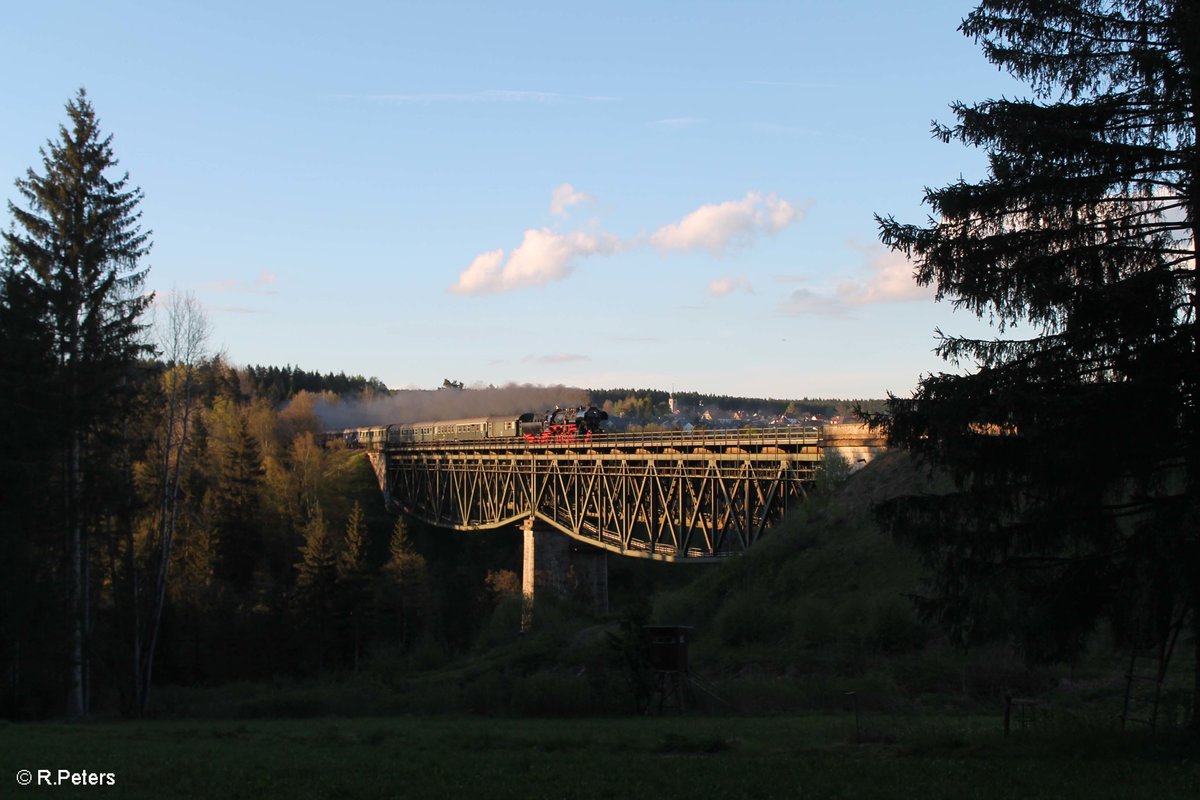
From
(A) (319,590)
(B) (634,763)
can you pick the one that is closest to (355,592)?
(A) (319,590)

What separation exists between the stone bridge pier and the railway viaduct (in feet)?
0.21

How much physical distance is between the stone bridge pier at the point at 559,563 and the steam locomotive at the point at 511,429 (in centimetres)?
613

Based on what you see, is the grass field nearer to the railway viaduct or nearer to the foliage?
the railway viaduct

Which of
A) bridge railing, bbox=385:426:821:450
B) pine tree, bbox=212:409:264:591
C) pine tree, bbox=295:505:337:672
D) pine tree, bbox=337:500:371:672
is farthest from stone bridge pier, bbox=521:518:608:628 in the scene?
pine tree, bbox=212:409:264:591

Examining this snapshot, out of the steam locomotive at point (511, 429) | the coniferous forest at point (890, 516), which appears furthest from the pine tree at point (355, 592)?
the steam locomotive at point (511, 429)

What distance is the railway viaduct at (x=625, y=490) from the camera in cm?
4197

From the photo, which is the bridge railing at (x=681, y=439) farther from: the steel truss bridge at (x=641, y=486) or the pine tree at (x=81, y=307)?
the pine tree at (x=81, y=307)

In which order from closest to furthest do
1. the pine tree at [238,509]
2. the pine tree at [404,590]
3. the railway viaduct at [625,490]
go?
the railway viaduct at [625,490], the pine tree at [404,590], the pine tree at [238,509]

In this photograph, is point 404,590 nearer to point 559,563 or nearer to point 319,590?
point 319,590

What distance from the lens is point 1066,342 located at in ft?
41.4

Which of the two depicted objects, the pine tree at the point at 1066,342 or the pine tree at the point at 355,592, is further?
the pine tree at the point at 355,592

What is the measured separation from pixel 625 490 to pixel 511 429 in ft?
76.1

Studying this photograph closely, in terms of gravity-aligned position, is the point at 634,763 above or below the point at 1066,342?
below

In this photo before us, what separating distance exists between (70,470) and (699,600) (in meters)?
21.9
